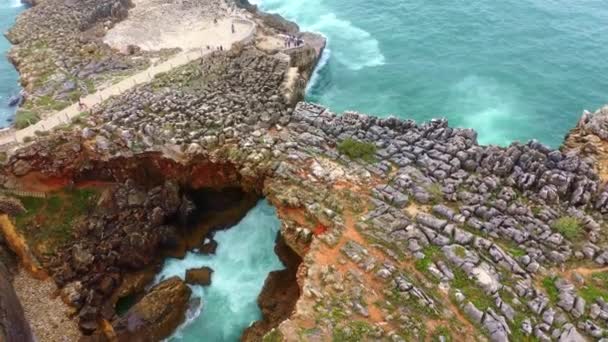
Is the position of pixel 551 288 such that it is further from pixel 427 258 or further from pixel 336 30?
pixel 336 30

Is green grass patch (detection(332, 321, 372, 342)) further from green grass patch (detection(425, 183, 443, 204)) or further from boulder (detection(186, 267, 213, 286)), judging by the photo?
boulder (detection(186, 267, 213, 286))

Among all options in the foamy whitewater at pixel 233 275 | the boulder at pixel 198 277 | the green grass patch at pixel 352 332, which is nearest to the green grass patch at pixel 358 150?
the foamy whitewater at pixel 233 275

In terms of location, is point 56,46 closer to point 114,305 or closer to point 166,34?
point 166,34

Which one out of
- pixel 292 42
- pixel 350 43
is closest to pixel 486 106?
pixel 350 43

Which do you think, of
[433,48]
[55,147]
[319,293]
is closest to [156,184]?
[55,147]

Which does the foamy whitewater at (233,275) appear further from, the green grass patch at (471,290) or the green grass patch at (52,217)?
the green grass patch at (471,290)

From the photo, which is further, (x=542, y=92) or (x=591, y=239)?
(x=542, y=92)

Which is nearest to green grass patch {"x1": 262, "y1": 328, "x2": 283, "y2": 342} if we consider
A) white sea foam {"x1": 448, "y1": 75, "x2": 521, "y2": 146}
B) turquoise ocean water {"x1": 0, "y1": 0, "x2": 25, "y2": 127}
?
white sea foam {"x1": 448, "y1": 75, "x2": 521, "y2": 146}
